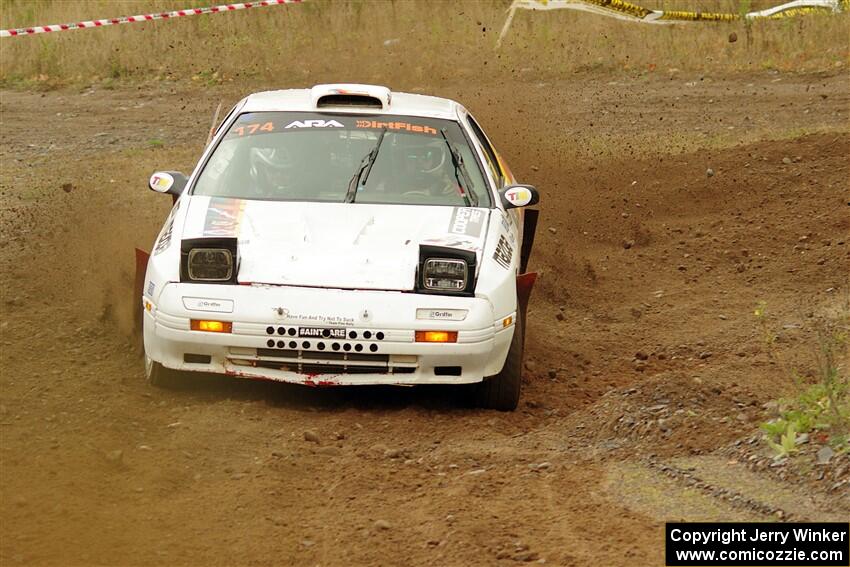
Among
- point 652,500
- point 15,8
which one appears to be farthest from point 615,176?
point 15,8

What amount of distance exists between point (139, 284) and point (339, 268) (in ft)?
4.87

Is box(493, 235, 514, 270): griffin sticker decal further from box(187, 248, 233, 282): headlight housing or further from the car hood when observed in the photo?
box(187, 248, 233, 282): headlight housing

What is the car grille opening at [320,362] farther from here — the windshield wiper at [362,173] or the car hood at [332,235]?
the windshield wiper at [362,173]

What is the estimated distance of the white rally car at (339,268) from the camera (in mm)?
6820

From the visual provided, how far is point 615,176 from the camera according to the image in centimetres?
1385

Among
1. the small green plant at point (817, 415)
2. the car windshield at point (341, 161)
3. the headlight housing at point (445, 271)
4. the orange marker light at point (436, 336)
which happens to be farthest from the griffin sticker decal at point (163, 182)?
the small green plant at point (817, 415)

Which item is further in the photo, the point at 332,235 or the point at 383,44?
the point at 383,44

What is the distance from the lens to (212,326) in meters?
6.85

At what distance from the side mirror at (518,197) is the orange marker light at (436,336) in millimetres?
1398

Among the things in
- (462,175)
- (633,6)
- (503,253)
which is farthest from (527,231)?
(633,6)

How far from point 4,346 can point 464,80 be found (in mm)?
12267

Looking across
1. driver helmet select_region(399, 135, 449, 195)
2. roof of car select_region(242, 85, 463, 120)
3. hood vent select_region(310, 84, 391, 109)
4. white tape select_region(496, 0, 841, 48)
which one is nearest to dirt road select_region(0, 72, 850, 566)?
driver helmet select_region(399, 135, 449, 195)

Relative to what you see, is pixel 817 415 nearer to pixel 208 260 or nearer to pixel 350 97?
pixel 208 260

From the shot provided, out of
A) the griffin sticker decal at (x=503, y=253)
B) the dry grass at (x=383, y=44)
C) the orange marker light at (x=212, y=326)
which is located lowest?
the dry grass at (x=383, y=44)
